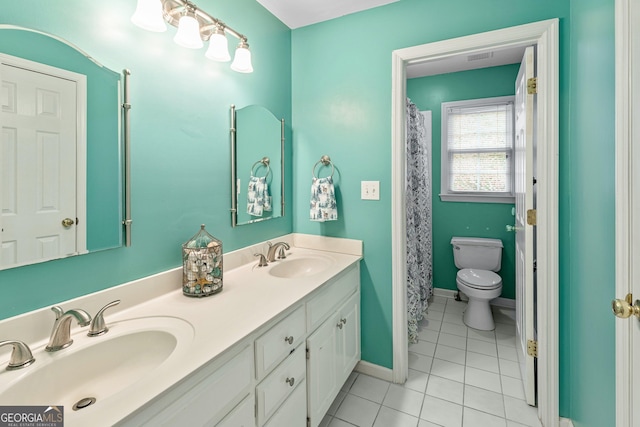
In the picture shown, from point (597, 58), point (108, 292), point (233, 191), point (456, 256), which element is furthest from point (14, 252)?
point (456, 256)

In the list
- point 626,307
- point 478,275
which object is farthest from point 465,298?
point 626,307

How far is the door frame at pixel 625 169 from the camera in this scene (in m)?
0.90

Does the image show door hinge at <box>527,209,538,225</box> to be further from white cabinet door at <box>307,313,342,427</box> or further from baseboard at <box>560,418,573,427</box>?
white cabinet door at <box>307,313,342,427</box>

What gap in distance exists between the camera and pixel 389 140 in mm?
1859

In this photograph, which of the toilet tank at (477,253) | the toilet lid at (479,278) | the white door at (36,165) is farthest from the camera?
the toilet tank at (477,253)

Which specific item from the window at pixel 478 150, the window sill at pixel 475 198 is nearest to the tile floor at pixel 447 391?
the window sill at pixel 475 198

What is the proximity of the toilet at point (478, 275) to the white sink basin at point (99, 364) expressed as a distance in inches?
94.0

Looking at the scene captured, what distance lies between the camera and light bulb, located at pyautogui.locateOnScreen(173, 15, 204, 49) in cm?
124

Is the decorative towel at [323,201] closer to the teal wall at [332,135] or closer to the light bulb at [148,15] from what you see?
the teal wall at [332,135]

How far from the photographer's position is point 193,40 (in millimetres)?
1264

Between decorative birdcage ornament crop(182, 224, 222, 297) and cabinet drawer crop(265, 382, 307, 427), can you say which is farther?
decorative birdcage ornament crop(182, 224, 222, 297)

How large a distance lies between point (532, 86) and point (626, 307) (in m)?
1.27

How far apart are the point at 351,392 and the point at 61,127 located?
1915 mm

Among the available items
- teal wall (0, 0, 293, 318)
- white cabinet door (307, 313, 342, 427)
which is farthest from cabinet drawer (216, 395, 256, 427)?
teal wall (0, 0, 293, 318)
